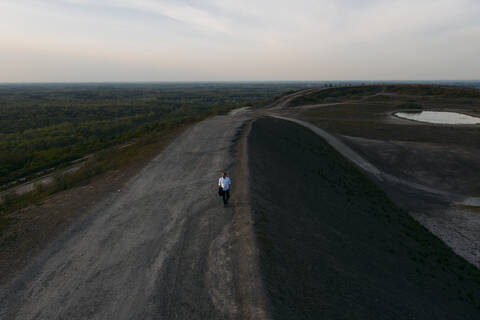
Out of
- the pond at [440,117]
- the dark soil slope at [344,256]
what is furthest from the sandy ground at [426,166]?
the pond at [440,117]

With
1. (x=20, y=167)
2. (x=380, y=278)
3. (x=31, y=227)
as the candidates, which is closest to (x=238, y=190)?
(x=380, y=278)

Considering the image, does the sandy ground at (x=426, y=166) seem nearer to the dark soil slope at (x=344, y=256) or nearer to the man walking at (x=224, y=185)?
the dark soil slope at (x=344, y=256)

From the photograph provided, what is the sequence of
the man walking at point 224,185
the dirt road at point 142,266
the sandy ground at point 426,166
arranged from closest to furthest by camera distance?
the dirt road at point 142,266 → the man walking at point 224,185 → the sandy ground at point 426,166

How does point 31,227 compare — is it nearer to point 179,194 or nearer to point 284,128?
point 179,194

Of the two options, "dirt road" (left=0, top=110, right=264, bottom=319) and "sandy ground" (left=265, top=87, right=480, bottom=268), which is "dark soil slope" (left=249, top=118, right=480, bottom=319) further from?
"sandy ground" (left=265, top=87, right=480, bottom=268)

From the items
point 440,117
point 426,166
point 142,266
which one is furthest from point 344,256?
point 440,117

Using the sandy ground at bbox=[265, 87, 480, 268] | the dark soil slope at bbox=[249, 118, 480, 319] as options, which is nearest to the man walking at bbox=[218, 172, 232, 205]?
the dark soil slope at bbox=[249, 118, 480, 319]

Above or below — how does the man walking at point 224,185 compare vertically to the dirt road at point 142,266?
above
